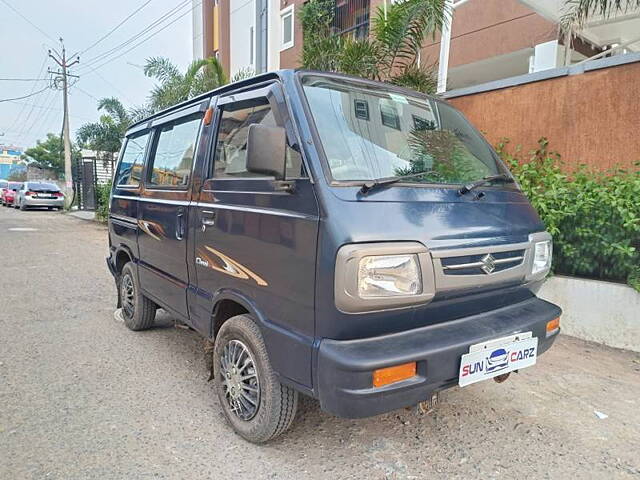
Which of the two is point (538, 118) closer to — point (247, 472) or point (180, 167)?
point (180, 167)

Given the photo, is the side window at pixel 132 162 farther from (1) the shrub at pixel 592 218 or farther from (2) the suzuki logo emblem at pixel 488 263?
(1) the shrub at pixel 592 218

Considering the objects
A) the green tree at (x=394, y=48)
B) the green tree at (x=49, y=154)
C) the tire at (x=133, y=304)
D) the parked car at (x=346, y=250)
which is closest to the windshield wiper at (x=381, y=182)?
the parked car at (x=346, y=250)

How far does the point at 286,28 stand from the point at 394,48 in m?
10.4

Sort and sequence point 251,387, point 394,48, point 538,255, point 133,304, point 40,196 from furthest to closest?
1. point 40,196
2. point 394,48
3. point 133,304
4. point 538,255
5. point 251,387

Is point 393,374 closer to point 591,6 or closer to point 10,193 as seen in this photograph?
point 591,6

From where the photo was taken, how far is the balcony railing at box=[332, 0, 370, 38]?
12344 mm

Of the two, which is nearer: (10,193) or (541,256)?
(541,256)

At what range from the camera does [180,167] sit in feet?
10.9

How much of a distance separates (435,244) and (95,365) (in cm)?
304

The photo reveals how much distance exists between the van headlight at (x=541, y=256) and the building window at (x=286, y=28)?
1443cm

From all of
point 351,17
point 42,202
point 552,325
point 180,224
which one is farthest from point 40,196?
point 552,325

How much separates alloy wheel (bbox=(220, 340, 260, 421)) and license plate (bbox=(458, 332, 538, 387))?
1.11 metres

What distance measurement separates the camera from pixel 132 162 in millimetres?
4500

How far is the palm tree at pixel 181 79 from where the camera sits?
10859mm
